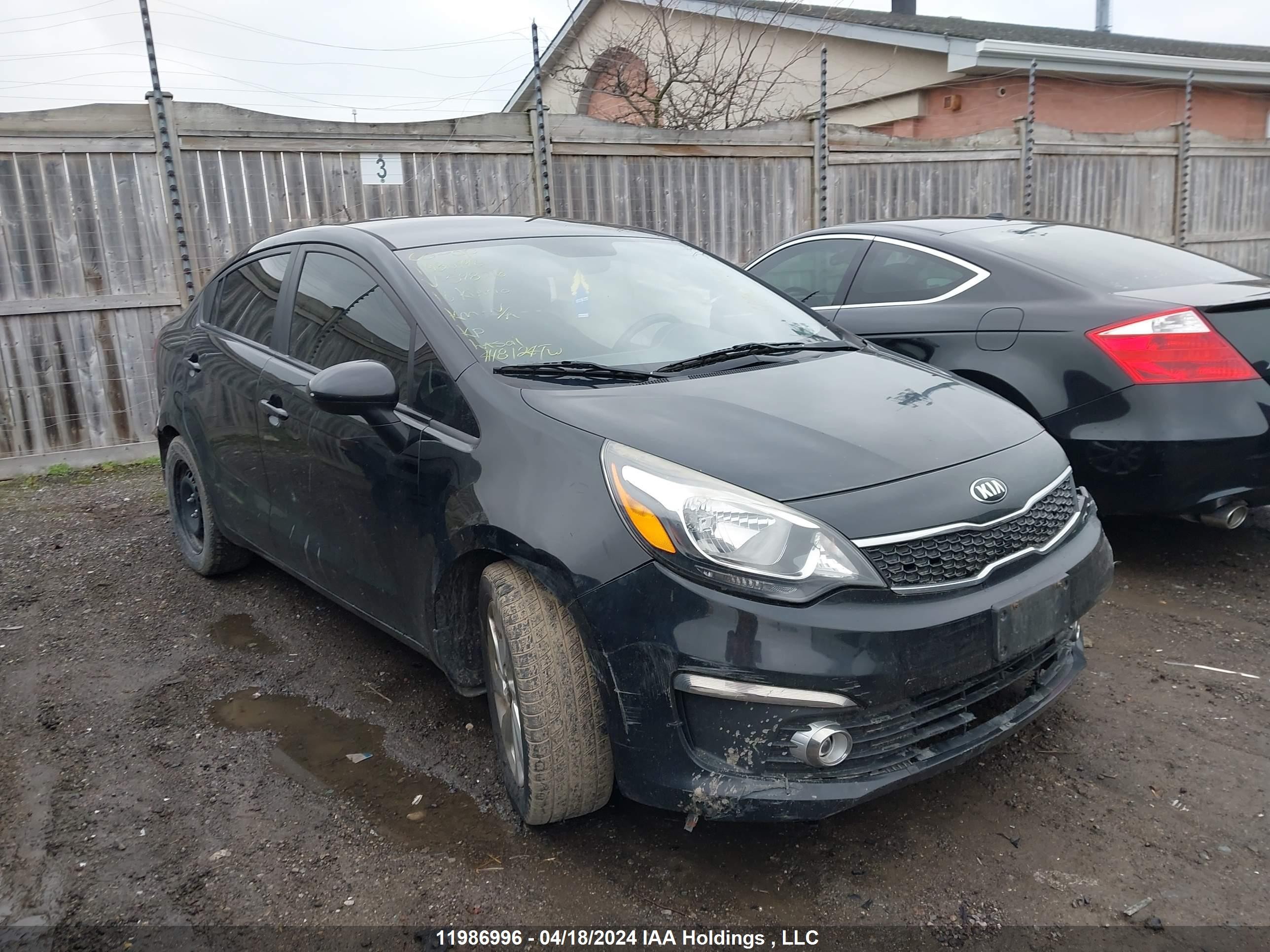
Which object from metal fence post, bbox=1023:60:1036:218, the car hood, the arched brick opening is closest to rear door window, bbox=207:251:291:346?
the car hood

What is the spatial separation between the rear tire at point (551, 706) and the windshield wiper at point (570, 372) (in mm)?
580

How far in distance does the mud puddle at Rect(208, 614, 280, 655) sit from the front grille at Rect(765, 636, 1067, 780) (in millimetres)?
2499

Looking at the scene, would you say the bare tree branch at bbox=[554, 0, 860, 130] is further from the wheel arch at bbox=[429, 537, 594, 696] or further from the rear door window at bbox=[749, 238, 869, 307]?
the wheel arch at bbox=[429, 537, 594, 696]

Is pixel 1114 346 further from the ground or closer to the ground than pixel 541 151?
closer to the ground

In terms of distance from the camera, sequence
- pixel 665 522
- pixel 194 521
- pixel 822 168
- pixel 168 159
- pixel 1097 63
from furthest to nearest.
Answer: pixel 1097 63, pixel 822 168, pixel 168 159, pixel 194 521, pixel 665 522

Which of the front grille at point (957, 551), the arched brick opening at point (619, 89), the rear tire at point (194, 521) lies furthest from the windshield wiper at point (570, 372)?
the arched brick opening at point (619, 89)

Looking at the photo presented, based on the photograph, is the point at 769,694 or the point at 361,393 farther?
the point at 361,393

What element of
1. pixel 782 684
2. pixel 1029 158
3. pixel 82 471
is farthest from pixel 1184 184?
pixel 782 684

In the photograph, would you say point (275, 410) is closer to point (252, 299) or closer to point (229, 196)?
point (252, 299)

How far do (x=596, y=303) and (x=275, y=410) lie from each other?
127 centimetres

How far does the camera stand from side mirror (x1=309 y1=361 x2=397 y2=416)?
2805mm

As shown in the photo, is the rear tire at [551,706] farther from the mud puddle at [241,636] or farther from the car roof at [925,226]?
the car roof at [925,226]

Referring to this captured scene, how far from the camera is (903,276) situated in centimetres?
482

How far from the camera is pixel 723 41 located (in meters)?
15.4
